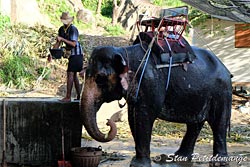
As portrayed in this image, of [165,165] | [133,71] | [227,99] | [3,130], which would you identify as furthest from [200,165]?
[3,130]

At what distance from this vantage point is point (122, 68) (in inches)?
230

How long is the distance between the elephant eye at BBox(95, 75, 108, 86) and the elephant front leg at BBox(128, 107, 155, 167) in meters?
0.56

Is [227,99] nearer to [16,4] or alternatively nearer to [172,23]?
[172,23]

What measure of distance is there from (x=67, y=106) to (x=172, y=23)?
1813 millimetres

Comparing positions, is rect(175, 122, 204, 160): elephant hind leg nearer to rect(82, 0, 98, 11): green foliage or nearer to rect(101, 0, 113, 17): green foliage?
rect(101, 0, 113, 17): green foliage

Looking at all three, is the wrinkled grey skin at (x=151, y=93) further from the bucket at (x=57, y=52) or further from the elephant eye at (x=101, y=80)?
the bucket at (x=57, y=52)

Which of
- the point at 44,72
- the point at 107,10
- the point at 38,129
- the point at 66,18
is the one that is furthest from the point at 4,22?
the point at 107,10

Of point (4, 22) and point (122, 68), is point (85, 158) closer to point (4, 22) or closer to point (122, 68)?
point (122, 68)

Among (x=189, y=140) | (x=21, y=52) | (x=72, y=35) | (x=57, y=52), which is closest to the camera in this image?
(x=57, y=52)

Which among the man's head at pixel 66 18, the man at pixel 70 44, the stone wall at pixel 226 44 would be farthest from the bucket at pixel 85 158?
the stone wall at pixel 226 44

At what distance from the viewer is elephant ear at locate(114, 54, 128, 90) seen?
19.0 ft

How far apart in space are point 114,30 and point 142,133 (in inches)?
681

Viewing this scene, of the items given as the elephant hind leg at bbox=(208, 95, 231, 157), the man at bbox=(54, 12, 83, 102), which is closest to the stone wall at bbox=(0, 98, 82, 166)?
the man at bbox=(54, 12, 83, 102)

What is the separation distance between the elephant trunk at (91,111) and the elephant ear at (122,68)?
34 centimetres
